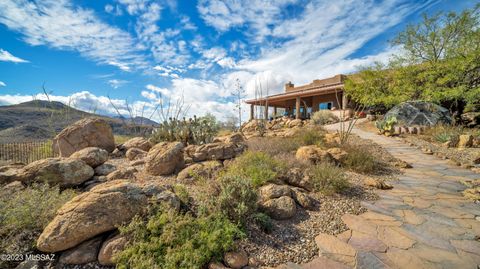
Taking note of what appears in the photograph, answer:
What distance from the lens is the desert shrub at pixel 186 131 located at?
5.92 m

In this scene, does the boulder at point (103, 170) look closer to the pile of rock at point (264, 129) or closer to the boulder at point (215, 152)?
the boulder at point (215, 152)

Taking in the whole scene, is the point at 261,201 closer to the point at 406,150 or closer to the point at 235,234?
the point at 235,234

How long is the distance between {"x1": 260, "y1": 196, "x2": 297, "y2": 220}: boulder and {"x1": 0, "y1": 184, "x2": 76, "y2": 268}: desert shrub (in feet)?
7.76

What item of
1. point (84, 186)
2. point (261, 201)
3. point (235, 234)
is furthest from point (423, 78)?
point (84, 186)

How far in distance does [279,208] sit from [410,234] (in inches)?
60.9

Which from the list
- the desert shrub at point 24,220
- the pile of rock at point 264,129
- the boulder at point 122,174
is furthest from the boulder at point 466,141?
the desert shrub at point 24,220

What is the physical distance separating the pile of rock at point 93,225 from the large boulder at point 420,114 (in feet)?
38.9

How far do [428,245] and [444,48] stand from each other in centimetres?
1346

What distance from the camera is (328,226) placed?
7.97ft

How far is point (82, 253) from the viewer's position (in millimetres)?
1815

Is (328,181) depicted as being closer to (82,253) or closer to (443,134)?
(82,253)

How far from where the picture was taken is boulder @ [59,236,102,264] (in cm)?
178

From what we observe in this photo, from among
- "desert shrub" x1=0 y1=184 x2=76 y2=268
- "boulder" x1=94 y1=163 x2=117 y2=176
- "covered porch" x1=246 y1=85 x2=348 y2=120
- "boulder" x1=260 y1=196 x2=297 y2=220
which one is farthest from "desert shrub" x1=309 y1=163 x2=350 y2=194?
"covered porch" x1=246 y1=85 x2=348 y2=120

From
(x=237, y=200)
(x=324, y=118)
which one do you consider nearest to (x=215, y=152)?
(x=237, y=200)
